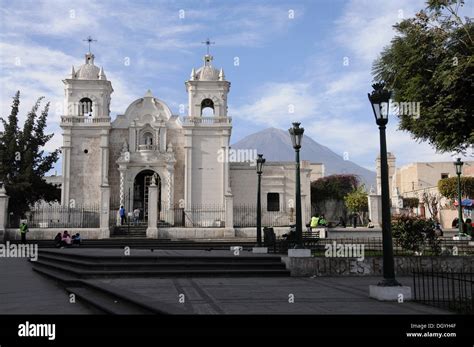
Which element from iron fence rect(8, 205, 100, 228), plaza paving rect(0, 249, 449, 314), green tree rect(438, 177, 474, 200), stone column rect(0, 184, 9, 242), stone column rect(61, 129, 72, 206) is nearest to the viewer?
plaza paving rect(0, 249, 449, 314)

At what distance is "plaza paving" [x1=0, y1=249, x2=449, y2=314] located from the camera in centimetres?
804

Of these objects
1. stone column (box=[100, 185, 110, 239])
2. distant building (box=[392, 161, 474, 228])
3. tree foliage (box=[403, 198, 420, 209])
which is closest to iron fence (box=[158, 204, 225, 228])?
stone column (box=[100, 185, 110, 239])

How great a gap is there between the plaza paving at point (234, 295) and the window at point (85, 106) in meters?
28.1

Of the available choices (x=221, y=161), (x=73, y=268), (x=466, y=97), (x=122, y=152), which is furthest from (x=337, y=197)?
(x=73, y=268)

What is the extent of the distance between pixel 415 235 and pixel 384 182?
5545 mm

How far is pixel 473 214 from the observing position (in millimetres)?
41500

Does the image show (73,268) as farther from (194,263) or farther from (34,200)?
(34,200)

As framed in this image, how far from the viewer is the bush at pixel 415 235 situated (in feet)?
47.5

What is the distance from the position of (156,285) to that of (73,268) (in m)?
3.76

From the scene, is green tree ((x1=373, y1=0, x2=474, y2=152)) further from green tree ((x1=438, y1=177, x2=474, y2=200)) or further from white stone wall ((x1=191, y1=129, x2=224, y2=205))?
green tree ((x1=438, y1=177, x2=474, y2=200))

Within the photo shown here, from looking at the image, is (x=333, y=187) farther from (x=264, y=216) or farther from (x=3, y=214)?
(x=3, y=214)

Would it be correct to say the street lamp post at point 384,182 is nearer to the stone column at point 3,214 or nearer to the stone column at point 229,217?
the stone column at point 229,217

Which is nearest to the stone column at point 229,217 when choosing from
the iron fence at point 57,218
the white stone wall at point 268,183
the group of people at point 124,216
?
the group of people at point 124,216

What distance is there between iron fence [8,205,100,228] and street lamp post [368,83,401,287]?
77.5 feet
